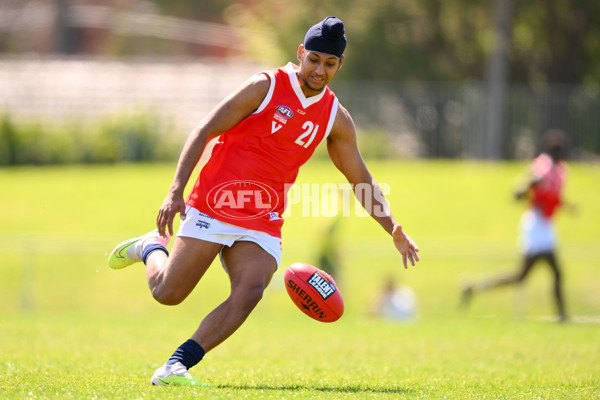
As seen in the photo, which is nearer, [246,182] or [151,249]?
Answer: [246,182]

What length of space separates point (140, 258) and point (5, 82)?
27.5 m

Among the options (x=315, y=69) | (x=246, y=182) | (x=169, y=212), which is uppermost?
(x=315, y=69)

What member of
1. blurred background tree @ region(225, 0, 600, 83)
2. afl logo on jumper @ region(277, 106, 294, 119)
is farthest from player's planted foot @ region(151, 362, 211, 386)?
blurred background tree @ region(225, 0, 600, 83)

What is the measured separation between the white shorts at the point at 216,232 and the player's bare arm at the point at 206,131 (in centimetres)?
17

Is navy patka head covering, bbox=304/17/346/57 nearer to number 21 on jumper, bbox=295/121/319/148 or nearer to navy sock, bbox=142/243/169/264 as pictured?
number 21 on jumper, bbox=295/121/319/148

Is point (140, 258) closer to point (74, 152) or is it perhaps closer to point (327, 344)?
point (327, 344)

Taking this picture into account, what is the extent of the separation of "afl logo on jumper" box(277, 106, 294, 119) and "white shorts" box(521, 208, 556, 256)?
8320 mm

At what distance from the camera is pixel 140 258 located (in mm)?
7039

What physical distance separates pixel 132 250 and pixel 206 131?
141 centimetres

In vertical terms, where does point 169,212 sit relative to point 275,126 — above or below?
below

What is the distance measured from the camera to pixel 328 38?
6359mm

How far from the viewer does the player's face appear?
6402 mm

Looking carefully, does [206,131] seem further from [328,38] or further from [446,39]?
[446,39]

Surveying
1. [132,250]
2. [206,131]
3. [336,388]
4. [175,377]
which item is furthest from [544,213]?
[175,377]
